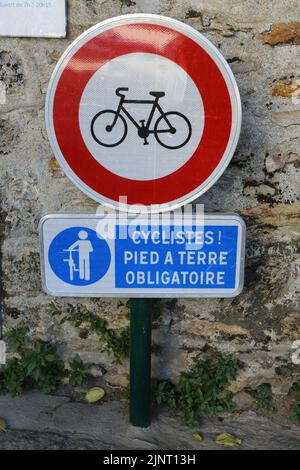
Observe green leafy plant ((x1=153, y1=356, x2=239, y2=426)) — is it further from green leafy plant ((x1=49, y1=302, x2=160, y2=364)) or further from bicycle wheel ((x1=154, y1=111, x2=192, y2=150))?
bicycle wheel ((x1=154, y1=111, x2=192, y2=150))

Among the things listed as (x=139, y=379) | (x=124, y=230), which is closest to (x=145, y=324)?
(x=139, y=379)

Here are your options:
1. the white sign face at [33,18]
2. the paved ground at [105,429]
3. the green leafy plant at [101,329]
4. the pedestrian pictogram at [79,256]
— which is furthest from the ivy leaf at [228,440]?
the white sign face at [33,18]

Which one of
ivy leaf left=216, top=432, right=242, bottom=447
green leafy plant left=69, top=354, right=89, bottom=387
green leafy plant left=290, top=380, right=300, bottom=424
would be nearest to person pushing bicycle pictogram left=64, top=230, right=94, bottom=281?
green leafy plant left=69, top=354, right=89, bottom=387

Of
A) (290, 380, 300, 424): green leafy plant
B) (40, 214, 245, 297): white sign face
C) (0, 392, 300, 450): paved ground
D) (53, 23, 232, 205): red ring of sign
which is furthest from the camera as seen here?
(290, 380, 300, 424): green leafy plant

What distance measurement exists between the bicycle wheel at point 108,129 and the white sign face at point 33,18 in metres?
0.39

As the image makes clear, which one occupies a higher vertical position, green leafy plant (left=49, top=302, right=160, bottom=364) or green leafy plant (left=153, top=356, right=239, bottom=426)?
green leafy plant (left=49, top=302, right=160, bottom=364)

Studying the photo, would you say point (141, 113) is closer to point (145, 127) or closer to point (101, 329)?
point (145, 127)

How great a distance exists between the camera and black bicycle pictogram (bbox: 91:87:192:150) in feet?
4.93

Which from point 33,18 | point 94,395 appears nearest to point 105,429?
point 94,395

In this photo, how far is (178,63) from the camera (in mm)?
1460

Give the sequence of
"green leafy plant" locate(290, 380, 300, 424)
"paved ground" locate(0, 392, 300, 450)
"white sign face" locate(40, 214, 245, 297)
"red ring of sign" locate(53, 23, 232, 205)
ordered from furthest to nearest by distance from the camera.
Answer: "green leafy plant" locate(290, 380, 300, 424), "paved ground" locate(0, 392, 300, 450), "white sign face" locate(40, 214, 245, 297), "red ring of sign" locate(53, 23, 232, 205)

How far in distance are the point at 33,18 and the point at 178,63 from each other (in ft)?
1.83

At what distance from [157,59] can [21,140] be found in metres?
0.61
